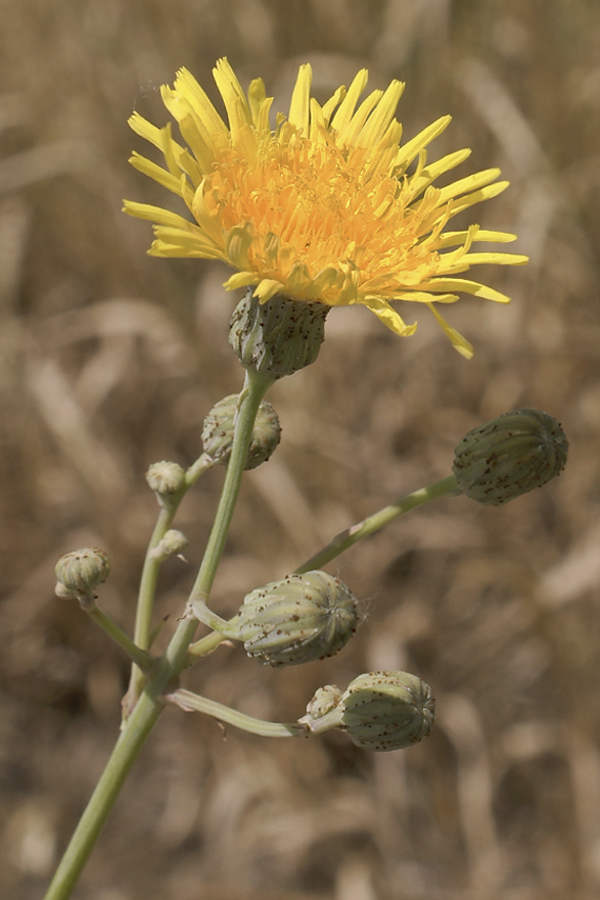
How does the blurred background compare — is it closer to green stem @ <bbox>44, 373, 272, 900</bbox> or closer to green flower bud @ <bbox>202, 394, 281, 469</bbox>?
green flower bud @ <bbox>202, 394, 281, 469</bbox>

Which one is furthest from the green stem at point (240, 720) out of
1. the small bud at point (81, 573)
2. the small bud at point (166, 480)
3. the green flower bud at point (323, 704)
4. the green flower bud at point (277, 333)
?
the green flower bud at point (277, 333)

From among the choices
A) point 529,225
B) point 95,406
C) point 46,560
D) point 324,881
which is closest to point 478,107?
point 529,225

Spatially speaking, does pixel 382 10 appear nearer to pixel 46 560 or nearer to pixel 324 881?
pixel 46 560

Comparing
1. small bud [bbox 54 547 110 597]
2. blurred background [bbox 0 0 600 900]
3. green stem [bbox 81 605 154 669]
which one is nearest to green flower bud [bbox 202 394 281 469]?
small bud [bbox 54 547 110 597]

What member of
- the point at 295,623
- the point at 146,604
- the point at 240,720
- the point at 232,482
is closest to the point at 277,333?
the point at 232,482

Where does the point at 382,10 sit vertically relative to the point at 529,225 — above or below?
above
